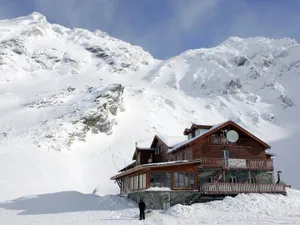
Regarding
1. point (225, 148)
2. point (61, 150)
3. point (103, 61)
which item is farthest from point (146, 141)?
point (103, 61)

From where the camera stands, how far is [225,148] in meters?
34.3

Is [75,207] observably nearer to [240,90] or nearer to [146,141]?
[146,141]

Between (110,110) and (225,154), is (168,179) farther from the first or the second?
(110,110)

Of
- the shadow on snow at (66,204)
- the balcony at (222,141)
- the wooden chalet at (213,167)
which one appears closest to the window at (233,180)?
the wooden chalet at (213,167)

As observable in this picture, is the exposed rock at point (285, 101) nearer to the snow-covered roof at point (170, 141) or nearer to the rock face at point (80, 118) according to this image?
the rock face at point (80, 118)

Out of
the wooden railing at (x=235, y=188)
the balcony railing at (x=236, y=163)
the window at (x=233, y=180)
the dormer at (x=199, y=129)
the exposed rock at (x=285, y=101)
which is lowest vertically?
the wooden railing at (x=235, y=188)

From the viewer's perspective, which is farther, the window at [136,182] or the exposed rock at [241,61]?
the exposed rock at [241,61]

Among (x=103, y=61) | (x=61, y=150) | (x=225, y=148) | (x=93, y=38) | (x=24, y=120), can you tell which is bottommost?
(x=225, y=148)

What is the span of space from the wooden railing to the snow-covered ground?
3.55 feet

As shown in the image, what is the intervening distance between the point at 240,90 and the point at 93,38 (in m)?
86.4

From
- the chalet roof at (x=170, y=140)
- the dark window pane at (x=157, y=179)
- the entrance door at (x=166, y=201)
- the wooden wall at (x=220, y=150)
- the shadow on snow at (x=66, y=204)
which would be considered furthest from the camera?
the chalet roof at (x=170, y=140)

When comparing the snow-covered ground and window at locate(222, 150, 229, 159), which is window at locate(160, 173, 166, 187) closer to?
the snow-covered ground

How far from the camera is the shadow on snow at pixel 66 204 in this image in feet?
95.2

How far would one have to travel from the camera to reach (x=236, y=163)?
32.8 meters
